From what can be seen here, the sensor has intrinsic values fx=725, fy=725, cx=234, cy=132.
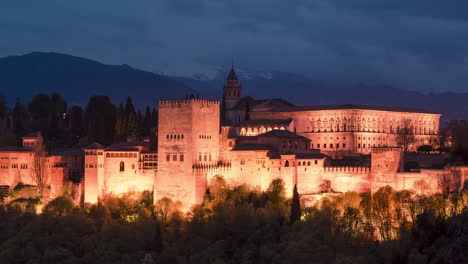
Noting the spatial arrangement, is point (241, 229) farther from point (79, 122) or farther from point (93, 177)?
point (79, 122)

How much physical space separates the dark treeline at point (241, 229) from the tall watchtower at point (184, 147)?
1.17m

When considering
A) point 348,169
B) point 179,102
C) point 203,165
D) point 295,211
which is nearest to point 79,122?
point 179,102

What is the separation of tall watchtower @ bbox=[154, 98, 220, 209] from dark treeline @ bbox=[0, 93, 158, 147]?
853cm

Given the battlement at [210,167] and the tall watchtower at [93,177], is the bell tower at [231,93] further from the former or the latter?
the tall watchtower at [93,177]

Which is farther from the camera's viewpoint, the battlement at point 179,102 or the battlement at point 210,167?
the battlement at point 179,102

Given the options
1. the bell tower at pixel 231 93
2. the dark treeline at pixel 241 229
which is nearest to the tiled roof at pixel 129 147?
the dark treeline at pixel 241 229

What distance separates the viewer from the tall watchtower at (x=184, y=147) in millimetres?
51125

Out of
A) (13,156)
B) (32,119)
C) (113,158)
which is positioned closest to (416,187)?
(113,158)

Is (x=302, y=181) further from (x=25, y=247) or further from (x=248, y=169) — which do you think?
Answer: (x=25, y=247)

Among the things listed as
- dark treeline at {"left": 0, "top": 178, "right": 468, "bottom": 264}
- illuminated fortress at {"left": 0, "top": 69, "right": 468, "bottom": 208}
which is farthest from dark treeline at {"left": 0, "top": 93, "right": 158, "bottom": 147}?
dark treeline at {"left": 0, "top": 178, "right": 468, "bottom": 264}

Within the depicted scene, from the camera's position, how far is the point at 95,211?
5091 centimetres

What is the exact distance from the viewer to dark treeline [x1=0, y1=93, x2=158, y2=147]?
219 ft

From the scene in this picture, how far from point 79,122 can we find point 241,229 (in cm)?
3726

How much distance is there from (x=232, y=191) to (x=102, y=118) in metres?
22.1
